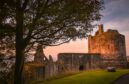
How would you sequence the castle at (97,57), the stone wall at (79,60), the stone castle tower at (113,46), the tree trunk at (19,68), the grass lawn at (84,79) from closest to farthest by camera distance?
the tree trunk at (19,68) → the grass lawn at (84,79) → the castle at (97,57) → the stone wall at (79,60) → the stone castle tower at (113,46)

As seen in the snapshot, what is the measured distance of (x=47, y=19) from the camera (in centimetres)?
1286

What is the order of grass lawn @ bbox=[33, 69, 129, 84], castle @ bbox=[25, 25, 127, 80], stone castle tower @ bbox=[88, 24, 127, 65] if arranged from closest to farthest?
grass lawn @ bbox=[33, 69, 129, 84] → castle @ bbox=[25, 25, 127, 80] → stone castle tower @ bbox=[88, 24, 127, 65]

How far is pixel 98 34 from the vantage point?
5625 centimetres

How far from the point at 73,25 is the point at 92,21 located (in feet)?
5.08

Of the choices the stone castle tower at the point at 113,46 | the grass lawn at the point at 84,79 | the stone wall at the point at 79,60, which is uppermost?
the stone castle tower at the point at 113,46

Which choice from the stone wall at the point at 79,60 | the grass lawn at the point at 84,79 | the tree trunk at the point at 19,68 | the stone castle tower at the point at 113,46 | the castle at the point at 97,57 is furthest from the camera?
the stone castle tower at the point at 113,46

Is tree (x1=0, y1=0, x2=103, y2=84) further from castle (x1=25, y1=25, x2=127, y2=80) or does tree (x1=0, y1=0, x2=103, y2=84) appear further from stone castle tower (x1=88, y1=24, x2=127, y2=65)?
stone castle tower (x1=88, y1=24, x2=127, y2=65)

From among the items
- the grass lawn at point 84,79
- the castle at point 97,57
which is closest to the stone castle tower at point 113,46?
the castle at point 97,57

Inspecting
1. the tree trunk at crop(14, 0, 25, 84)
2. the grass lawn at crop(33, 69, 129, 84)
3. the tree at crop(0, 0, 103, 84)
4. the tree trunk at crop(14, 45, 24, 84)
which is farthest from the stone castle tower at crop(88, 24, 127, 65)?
the tree trunk at crop(14, 45, 24, 84)

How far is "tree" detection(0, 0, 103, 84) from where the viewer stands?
11.4m

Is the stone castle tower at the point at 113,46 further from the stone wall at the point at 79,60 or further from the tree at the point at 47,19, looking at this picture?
the tree at the point at 47,19

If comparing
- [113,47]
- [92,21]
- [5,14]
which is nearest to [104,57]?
[113,47]

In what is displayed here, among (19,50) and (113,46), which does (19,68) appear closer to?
(19,50)

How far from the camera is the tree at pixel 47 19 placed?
37.5ft
